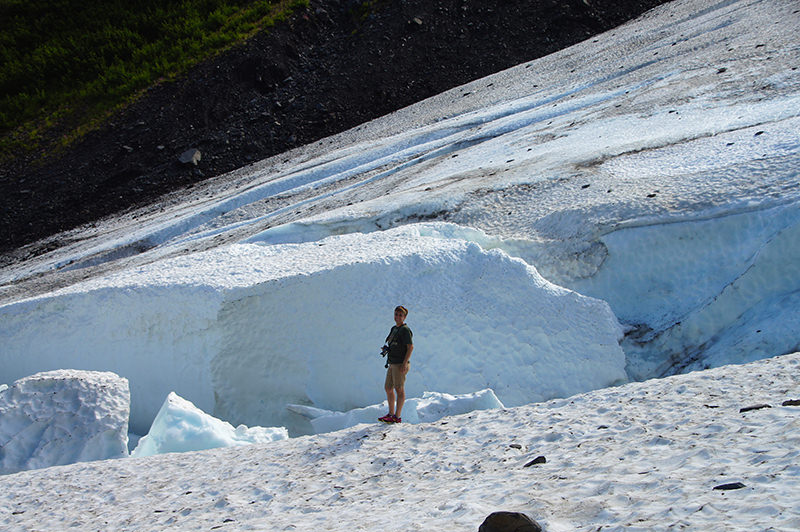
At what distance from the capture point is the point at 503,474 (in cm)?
404

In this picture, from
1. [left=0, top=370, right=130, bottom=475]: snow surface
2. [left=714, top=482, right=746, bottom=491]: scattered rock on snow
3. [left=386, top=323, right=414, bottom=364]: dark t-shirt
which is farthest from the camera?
[left=0, top=370, right=130, bottom=475]: snow surface

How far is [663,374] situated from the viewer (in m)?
6.45

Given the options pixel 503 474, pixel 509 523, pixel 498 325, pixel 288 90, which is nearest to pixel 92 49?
pixel 288 90

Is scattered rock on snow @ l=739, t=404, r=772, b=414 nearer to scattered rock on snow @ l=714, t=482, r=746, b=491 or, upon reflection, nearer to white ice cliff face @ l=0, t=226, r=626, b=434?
scattered rock on snow @ l=714, t=482, r=746, b=491

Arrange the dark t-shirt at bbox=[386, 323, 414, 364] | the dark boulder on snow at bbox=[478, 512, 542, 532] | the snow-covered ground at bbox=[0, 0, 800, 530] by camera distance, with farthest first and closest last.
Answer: the dark t-shirt at bbox=[386, 323, 414, 364]
the snow-covered ground at bbox=[0, 0, 800, 530]
the dark boulder on snow at bbox=[478, 512, 542, 532]

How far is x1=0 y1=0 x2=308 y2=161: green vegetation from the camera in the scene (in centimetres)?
2244

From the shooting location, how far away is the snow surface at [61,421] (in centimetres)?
618

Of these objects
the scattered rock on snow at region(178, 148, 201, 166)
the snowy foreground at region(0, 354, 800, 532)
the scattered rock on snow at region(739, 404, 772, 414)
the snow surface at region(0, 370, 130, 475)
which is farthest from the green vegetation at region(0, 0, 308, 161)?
the scattered rock on snow at region(739, 404, 772, 414)

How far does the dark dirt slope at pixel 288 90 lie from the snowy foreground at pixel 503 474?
15.2 m

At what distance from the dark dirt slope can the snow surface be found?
13.1 meters

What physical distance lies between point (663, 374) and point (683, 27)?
12.4 meters

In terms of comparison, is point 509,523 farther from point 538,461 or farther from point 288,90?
point 288,90

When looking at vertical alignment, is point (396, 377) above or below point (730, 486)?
above

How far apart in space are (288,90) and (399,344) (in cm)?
1843
